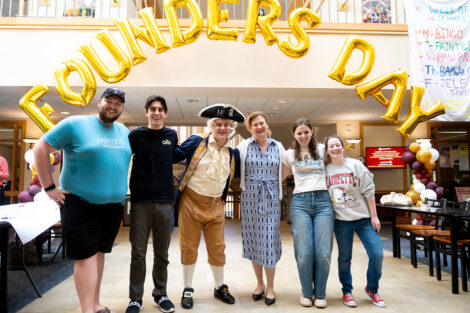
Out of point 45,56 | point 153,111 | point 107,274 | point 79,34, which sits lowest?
point 107,274

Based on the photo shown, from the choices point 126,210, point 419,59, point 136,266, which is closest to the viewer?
point 136,266

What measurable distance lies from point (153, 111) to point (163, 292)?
143cm

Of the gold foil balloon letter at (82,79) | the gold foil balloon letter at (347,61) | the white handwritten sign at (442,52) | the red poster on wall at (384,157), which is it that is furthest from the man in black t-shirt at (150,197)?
the red poster on wall at (384,157)

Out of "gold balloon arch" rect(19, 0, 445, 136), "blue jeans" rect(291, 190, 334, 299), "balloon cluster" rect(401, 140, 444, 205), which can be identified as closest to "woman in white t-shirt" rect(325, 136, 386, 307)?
"blue jeans" rect(291, 190, 334, 299)

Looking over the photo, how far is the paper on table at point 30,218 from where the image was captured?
2.40 metres

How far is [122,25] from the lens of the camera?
4.44 m

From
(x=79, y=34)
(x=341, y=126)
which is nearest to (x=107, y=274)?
(x=79, y=34)

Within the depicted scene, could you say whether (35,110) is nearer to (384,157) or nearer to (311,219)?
(311,219)

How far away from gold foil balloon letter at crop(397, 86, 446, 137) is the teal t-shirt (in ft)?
13.2

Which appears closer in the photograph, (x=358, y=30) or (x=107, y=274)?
(x=107, y=274)

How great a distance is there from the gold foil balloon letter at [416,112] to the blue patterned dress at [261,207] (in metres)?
2.83

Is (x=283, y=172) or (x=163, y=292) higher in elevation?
(x=283, y=172)

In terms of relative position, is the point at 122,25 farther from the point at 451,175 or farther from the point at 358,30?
the point at 451,175

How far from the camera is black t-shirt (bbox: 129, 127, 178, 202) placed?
2395 mm
